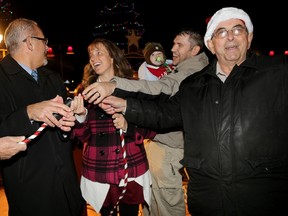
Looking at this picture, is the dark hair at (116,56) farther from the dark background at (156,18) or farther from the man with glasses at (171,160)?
the dark background at (156,18)

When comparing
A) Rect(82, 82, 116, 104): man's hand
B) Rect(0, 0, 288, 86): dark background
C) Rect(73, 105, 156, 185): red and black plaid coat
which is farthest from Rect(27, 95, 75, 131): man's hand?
Rect(0, 0, 288, 86): dark background

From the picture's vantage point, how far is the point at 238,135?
227 cm

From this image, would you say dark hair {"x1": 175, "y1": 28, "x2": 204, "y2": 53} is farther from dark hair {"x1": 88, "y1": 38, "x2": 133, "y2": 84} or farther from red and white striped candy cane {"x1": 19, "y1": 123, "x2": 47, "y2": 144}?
red and white striped candy cane {"x1": 19, "y1": 123, "x2": 47, "y2": 144}

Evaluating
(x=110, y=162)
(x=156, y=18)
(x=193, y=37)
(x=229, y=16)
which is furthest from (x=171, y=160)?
(x=156, y=18)

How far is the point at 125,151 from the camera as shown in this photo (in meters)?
3.09

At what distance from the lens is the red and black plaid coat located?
3.05 meters

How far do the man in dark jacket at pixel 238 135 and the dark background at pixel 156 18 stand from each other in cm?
1572

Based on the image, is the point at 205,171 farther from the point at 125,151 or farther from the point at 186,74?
the point at 186,74

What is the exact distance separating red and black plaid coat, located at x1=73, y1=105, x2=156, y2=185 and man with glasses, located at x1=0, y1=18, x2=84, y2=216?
235mm

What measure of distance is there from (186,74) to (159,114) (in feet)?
2.42

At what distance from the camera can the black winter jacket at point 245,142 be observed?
2242mm

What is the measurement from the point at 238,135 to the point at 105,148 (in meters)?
1.52

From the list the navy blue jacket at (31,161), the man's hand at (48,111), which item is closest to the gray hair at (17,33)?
the navy blue jacket at (31,161)

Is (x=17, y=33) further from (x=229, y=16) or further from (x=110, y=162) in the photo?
(x=229, y=16)
